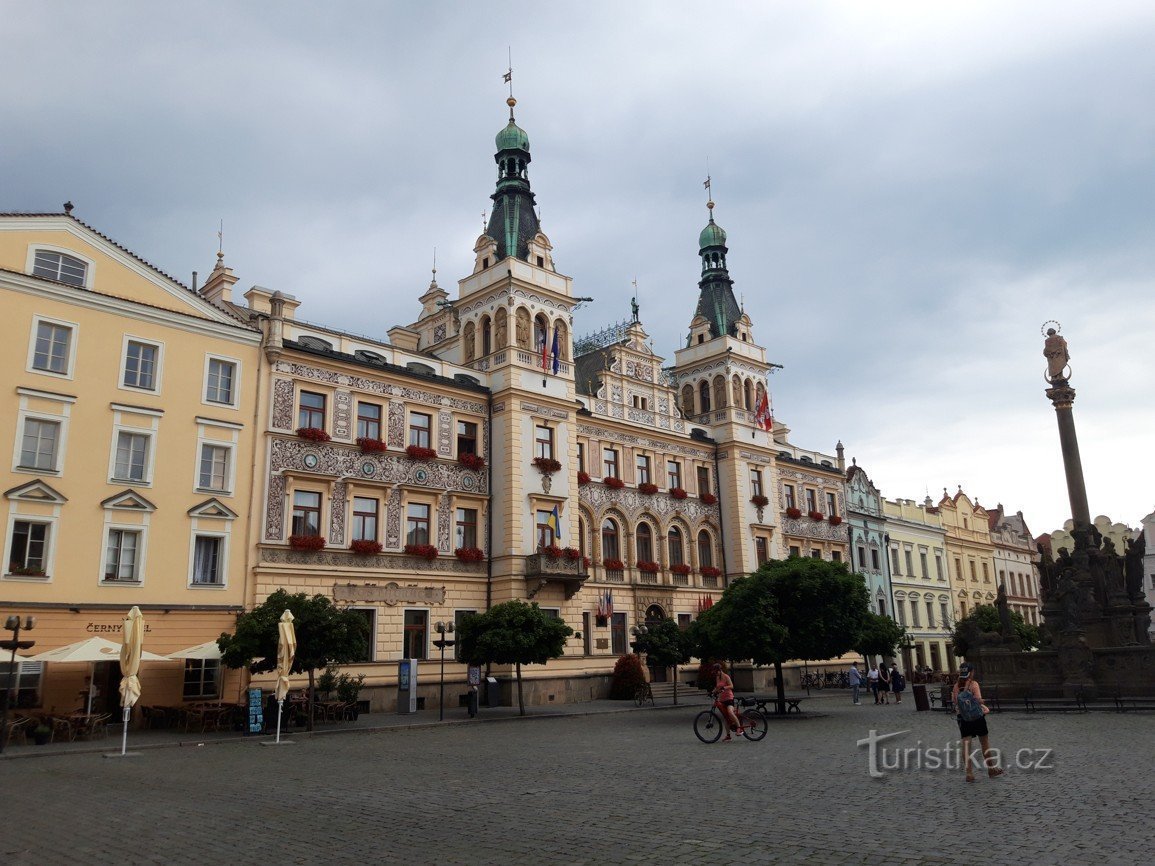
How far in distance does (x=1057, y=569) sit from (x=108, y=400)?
33262 mm

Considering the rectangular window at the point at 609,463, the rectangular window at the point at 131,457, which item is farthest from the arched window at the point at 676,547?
the rectangular window at the point at 131,457

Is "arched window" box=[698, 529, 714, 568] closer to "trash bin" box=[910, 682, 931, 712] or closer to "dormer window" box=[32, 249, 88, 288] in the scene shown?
"trash bin" box=[910, 682, 931, 712]

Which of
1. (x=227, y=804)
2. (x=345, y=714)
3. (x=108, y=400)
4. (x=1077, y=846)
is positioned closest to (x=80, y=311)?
(x=108, y=400)

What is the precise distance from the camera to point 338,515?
34.5 metres

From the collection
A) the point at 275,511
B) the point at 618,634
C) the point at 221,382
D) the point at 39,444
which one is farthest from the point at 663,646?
the point at 39,444

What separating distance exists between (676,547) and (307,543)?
21.9 m

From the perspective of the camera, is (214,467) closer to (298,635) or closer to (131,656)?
(298,635)

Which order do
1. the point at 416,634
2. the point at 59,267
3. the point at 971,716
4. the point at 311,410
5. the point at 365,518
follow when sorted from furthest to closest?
the point at 416,634
the point at 365,518
the point at 311,410
the point at 59,267
the point at 971,716

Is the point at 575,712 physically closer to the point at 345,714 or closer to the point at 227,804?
the point at 345,714

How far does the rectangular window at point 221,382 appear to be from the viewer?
32.5m

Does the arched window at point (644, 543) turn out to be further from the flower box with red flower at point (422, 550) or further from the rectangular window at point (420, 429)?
the rectangular window at point (420, 429)

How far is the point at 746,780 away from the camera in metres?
15.3

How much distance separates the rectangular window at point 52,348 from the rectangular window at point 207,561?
280 inches

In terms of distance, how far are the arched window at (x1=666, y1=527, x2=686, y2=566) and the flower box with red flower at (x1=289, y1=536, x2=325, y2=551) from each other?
20563mm
